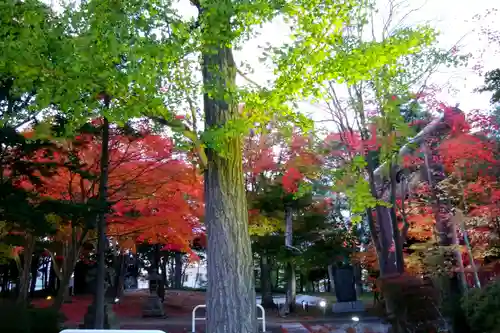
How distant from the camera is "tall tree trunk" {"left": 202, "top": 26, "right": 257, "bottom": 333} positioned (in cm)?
491

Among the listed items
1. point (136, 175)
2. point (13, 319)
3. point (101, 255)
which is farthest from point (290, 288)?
point (13, 319)

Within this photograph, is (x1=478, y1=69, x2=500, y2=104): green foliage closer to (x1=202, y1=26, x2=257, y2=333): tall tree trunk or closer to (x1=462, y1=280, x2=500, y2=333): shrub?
(x1=462, y1=280, x2=500, y2=333): shrub

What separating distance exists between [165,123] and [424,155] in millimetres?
9944

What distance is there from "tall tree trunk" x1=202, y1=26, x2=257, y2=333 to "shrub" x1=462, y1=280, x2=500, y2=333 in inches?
201

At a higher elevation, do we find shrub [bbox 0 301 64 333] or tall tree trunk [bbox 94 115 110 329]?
tall tree trunk [bbox 94 115 110 329]

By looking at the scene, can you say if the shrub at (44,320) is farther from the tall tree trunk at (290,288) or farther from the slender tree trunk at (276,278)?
the slender tree trunk at (276,278)

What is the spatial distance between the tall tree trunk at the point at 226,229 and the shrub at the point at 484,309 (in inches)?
201

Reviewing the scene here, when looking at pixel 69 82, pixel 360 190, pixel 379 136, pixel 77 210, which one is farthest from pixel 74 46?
pixel 379 136

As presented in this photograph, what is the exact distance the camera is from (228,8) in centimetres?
432

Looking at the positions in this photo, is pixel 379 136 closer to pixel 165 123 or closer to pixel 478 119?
pixel 478 119

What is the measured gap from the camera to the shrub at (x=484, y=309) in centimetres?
785

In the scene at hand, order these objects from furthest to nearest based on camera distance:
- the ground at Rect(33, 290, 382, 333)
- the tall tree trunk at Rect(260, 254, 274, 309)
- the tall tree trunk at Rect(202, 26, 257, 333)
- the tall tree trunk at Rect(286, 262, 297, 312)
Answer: the tall tree trunk at Rect(260, 254, 274, 309) → the tall tree trunk at Rect(286, 262, 297, 312) → the ground at Rect(33, 290, 382, 333) → the tall tree trunk at Rect(202, 26, 257, 333)

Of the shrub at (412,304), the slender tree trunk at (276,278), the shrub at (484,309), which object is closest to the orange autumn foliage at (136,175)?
the shrub at (412,304)

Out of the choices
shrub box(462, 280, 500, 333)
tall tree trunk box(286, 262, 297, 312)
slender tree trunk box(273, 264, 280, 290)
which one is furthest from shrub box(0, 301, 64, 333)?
slender tree trunk box(273, 264, 280, 290)
